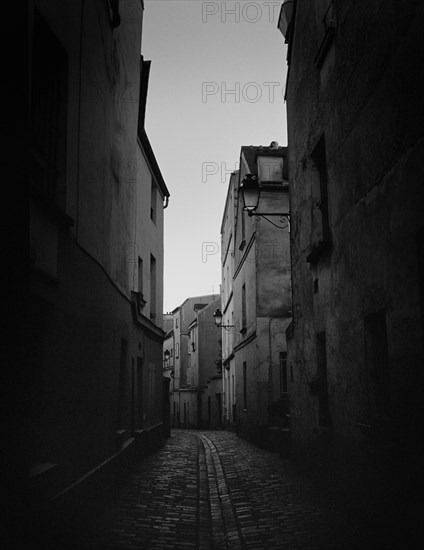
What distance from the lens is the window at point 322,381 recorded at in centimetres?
992

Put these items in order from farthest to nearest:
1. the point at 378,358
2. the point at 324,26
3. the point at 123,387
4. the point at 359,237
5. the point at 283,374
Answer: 1. the point at 283,374
2. the point at 123,387
3. the point at 324,26
4. the point at 359,237
5. the point at 378,358

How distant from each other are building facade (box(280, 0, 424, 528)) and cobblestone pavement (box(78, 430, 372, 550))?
28.0 inches

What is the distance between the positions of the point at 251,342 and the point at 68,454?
13.5 m

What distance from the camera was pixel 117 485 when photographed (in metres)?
9.48

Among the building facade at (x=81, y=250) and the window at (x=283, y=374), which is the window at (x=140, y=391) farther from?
the window at (x=283, y=374)

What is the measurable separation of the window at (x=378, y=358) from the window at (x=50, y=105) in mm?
3863

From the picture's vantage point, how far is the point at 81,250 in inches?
301

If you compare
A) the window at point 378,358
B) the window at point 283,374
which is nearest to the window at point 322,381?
the window at point 378,358

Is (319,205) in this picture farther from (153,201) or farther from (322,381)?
(153,201)

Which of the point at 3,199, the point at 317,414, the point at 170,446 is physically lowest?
the point at 170,446

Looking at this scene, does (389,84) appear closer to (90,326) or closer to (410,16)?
(410,16)

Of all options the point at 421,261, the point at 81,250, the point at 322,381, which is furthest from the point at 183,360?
the point at 421,261

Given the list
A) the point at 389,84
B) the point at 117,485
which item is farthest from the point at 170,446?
the point at 389,84

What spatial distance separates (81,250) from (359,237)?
3463 millimetres
